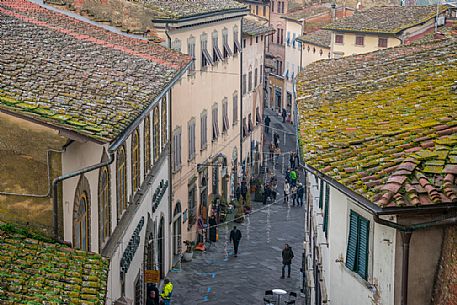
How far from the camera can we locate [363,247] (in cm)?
1470

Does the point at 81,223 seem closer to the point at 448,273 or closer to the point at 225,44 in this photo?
the point at 448,273

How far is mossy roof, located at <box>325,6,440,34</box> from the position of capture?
51.3 metres

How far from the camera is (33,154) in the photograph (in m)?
14.7

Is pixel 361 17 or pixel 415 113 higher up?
pixel 415 113

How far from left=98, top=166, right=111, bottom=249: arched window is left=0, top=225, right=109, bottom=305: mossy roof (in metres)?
3.98

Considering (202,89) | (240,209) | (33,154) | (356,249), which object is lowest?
(240,209)

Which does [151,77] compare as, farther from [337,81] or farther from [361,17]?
[361,17]

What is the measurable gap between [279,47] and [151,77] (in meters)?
58.6

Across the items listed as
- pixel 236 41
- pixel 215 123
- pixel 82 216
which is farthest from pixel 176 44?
pixel 82 216

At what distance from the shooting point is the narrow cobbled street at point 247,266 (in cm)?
3100

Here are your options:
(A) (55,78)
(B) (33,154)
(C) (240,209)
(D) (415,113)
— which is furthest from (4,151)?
(C) (240,209)

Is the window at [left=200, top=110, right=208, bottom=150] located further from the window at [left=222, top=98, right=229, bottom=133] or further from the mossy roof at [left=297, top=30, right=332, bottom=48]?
the mossy roof at [left=297, top=30, right=332, bottom=48]

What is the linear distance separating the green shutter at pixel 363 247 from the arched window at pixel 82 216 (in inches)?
173

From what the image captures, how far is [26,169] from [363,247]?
4951 millimetres
